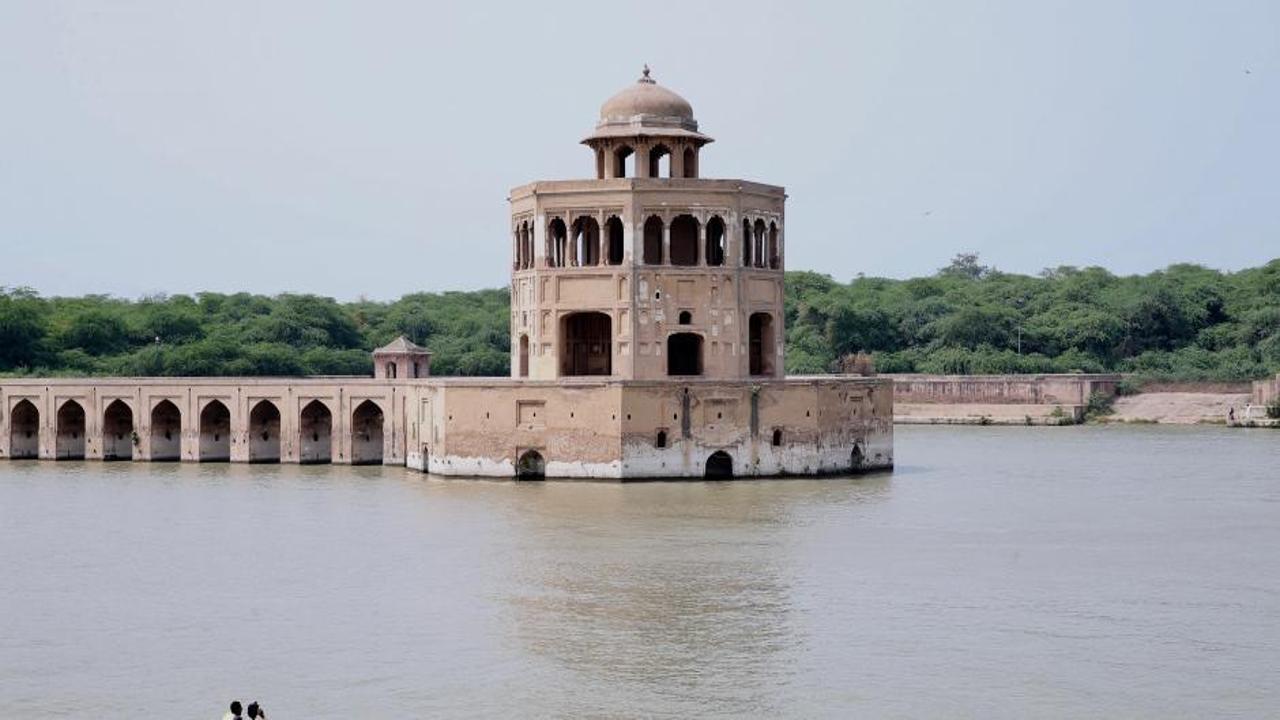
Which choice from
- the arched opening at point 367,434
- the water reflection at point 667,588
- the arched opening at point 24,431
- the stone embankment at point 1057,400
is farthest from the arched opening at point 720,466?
the stone embankment at point 1057,400

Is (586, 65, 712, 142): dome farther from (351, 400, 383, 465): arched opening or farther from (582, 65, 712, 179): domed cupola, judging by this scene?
(351, 400, 383, 465): arched opening

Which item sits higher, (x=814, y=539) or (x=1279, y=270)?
(x=1279, y=270)

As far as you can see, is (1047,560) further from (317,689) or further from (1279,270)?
(1279,270)

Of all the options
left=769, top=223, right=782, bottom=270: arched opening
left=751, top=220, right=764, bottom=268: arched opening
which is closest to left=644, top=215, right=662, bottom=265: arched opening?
left=751, top=220, right=764, bottom=268: arched opening

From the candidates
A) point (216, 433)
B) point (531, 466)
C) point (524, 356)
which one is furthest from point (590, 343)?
point (216, 433)

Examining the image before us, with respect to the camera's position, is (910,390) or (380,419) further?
(910,390)

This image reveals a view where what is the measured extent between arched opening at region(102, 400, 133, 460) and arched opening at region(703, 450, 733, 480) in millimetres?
12901

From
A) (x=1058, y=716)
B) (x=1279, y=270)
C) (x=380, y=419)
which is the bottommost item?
(x=1058, y=716)

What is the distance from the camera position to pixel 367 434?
35781mm

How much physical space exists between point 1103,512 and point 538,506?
8.28 metres

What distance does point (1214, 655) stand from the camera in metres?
16.6

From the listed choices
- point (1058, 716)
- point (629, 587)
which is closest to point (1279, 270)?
point (629, 587)

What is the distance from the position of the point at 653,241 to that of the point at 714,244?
1232mm

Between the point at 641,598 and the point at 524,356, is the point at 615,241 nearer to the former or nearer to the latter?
the point at 524,356
